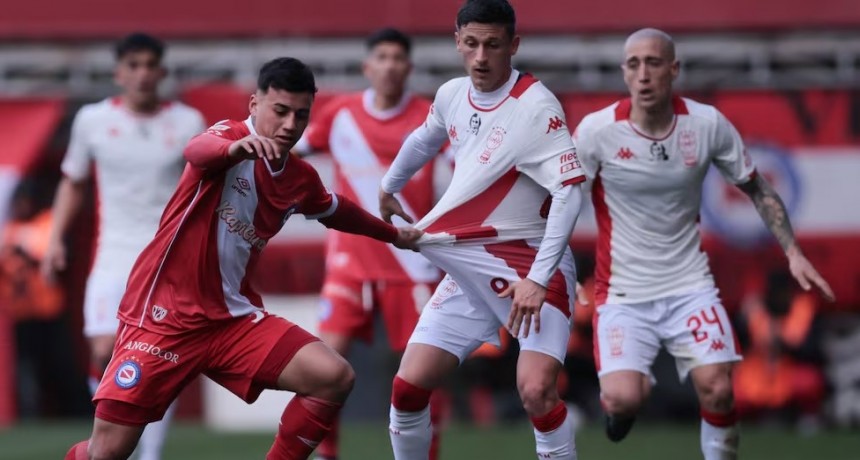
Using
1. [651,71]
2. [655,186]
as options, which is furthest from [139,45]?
[655,186]

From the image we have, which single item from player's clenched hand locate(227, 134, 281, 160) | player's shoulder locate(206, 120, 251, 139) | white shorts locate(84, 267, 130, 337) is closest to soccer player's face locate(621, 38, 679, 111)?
player's shoulder locate(206, 120, 251, 139)

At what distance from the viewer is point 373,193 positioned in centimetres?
966

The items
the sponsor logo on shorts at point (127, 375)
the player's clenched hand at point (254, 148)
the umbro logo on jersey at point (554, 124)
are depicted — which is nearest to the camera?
the player's clenched hand at point (254, 148)

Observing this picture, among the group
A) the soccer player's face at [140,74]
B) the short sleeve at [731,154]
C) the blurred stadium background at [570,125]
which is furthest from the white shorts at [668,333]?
the blurred stadium background at [570,125]

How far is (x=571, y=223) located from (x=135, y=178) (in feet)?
11.2

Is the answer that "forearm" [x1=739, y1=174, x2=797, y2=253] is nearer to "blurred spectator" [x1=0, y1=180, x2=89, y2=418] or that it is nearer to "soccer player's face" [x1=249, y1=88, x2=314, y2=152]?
"soccer player's face" [x1=249, y1=88, x2=314, y2=152]

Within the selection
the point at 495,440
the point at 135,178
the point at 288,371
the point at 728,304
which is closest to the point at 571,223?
the point at 288,371

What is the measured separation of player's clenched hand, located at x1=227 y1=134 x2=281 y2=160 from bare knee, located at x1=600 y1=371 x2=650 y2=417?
268 cm

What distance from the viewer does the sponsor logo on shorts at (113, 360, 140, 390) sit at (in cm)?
695

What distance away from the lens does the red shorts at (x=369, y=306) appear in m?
9.54

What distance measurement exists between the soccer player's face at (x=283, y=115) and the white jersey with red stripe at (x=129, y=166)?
2.69 m

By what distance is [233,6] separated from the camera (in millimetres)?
14148

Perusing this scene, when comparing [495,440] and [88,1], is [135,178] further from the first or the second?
[88,1]

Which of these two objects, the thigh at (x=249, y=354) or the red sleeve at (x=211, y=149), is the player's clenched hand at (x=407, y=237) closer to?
the thigh at (x=249, y=354)
